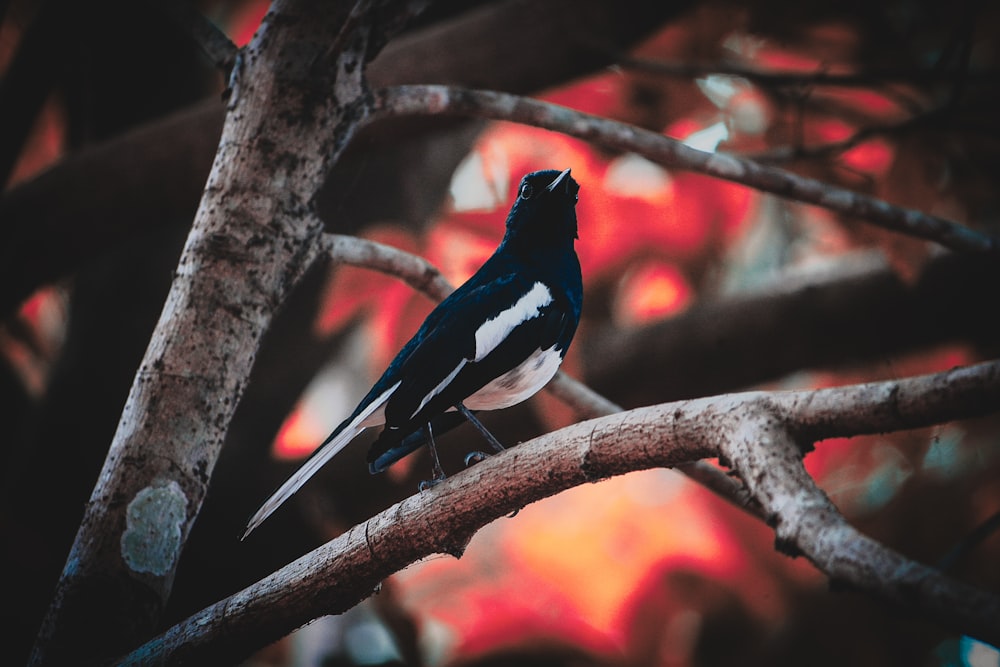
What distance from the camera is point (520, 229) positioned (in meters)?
2.27

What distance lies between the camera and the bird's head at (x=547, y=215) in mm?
2244

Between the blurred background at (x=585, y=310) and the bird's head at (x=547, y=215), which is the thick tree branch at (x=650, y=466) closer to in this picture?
the bird's head at (x=547, y=215)

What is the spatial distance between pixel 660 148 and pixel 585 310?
169cm

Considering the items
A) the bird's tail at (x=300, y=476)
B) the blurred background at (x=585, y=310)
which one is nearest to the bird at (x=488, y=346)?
the bird's tail at (x=300, y=476)

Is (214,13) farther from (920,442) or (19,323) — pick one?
(920,442)

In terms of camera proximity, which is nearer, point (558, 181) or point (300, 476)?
point (300, 476)

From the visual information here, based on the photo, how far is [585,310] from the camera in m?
4.22

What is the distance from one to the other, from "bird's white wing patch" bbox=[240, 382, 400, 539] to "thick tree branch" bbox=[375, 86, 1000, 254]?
0.83m

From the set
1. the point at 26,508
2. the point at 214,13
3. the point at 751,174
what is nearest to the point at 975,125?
the point at 751,174

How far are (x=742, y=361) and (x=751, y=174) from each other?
4.55 feet

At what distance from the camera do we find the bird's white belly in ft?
6.63

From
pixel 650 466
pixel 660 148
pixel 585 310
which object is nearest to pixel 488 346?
pixel 650 466

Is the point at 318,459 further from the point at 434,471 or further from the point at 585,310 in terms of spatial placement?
the point at 585,310

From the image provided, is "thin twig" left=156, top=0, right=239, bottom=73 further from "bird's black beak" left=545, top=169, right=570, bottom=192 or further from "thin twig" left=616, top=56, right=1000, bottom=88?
"thin twig" left=616, top=56, right=1000, bottom=88
